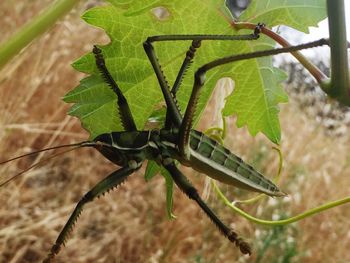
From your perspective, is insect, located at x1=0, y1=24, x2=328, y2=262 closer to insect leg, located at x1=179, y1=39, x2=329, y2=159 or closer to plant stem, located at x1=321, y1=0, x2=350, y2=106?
insect leg, located at x1=179, y1=39, x2=329, y2=159

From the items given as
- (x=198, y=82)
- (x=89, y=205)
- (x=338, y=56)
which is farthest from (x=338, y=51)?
(x=89, y=205)

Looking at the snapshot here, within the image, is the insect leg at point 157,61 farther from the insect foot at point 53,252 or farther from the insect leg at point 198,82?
the insect foot at point 53,252

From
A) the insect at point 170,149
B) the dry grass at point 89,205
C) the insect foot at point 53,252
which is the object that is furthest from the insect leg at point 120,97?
the dry grass at point 89,205

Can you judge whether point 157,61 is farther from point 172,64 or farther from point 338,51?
point 338,51

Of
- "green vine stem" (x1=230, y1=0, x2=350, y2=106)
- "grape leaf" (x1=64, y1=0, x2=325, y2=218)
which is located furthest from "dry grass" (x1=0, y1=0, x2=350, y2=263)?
"green vine stem" (x1=230, y1=0, x2=350, y2=106)

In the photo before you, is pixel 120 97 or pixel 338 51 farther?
pixel 120 97

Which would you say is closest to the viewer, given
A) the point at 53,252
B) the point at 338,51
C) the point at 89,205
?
the point at 338,51
